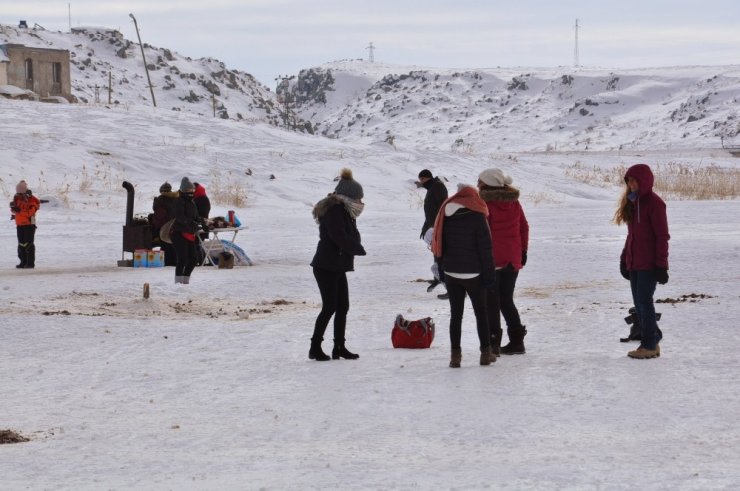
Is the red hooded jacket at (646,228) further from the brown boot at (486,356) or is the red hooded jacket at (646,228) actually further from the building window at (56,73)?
the building window at (56,73)

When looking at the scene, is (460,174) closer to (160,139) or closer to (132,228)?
(160,139)

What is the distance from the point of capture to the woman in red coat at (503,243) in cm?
953

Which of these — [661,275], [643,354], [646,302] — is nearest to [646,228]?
[661,275]

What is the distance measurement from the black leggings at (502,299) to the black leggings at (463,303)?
489mm

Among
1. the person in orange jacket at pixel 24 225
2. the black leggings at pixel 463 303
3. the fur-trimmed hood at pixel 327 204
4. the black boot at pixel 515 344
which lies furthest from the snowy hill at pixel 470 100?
the black leggings at pixel 463 303

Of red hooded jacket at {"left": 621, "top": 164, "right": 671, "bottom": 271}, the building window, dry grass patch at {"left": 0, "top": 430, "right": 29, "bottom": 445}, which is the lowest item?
dry grass patch at {"left": 0, "top": 430, "right": 29, "bottom": 445}

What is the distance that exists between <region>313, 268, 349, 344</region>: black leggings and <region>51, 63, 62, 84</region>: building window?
59299 mm

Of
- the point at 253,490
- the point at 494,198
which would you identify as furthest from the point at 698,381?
the point at 253,490

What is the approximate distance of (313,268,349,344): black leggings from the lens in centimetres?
959

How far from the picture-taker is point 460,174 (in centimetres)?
4172

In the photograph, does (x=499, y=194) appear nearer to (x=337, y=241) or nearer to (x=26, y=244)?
(x=337, y=241)

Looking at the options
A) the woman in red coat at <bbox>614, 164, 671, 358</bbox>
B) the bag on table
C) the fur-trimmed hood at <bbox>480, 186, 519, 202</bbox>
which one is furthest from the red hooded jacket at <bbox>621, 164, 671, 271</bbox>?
the bag on table

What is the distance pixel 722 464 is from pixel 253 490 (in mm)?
2499

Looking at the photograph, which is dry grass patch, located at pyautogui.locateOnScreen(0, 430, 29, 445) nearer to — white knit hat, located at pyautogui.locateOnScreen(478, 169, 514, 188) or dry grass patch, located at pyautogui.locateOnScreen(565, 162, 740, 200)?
white knit hat, located at pyautogui.locateOnScreen(478, 169, 514, 188)
